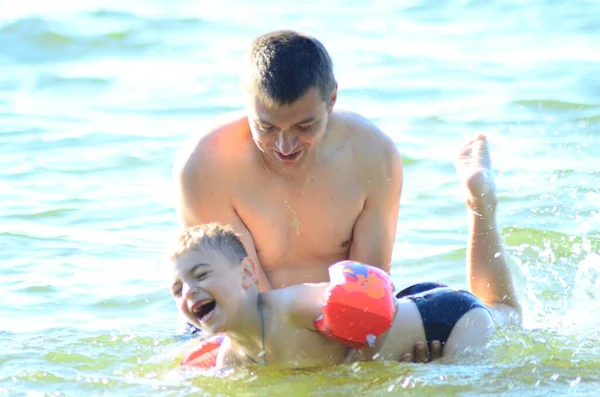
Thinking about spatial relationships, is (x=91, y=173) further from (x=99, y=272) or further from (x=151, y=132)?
(x=99, y=272)

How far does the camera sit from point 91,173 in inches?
337

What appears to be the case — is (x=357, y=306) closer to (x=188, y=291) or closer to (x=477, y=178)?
(x=188, y=291)

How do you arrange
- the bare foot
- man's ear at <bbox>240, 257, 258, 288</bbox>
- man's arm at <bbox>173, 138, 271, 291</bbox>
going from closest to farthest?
man's ear at <bbox>240, 257, 258, 288</bbox> < man's arm at <bbox>173, 138, 271, 291</bbox> < the bare foot

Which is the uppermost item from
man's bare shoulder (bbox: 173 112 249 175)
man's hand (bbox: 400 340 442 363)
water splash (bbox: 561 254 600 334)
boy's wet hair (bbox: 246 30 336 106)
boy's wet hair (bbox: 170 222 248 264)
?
boy's wet hair (bbox: 246 30 336 106)

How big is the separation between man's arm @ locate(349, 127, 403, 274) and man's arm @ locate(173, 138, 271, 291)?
48cm

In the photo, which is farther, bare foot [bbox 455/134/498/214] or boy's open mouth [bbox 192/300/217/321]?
bare foot [bbox 455/134/498/214]

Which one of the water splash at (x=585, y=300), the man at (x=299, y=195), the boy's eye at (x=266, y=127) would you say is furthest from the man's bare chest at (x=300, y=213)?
the water splash at (x=585, y=300)

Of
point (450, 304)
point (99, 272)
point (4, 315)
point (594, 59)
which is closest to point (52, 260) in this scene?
point (99, 272)

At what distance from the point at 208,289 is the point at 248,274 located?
232mm

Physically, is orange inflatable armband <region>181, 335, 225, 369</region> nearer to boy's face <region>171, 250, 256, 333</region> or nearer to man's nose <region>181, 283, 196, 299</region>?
boy's face <region>171, 250, 256, 333</region>

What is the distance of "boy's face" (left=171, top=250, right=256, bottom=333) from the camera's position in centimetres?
448

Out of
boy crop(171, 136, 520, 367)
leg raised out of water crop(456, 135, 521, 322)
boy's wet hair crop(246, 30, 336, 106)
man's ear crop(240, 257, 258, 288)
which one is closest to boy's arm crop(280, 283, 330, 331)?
boy crop(171, 136, 520, 367)

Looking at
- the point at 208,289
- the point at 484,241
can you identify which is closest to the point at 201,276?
the point at 208,289

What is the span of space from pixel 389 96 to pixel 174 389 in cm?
596
